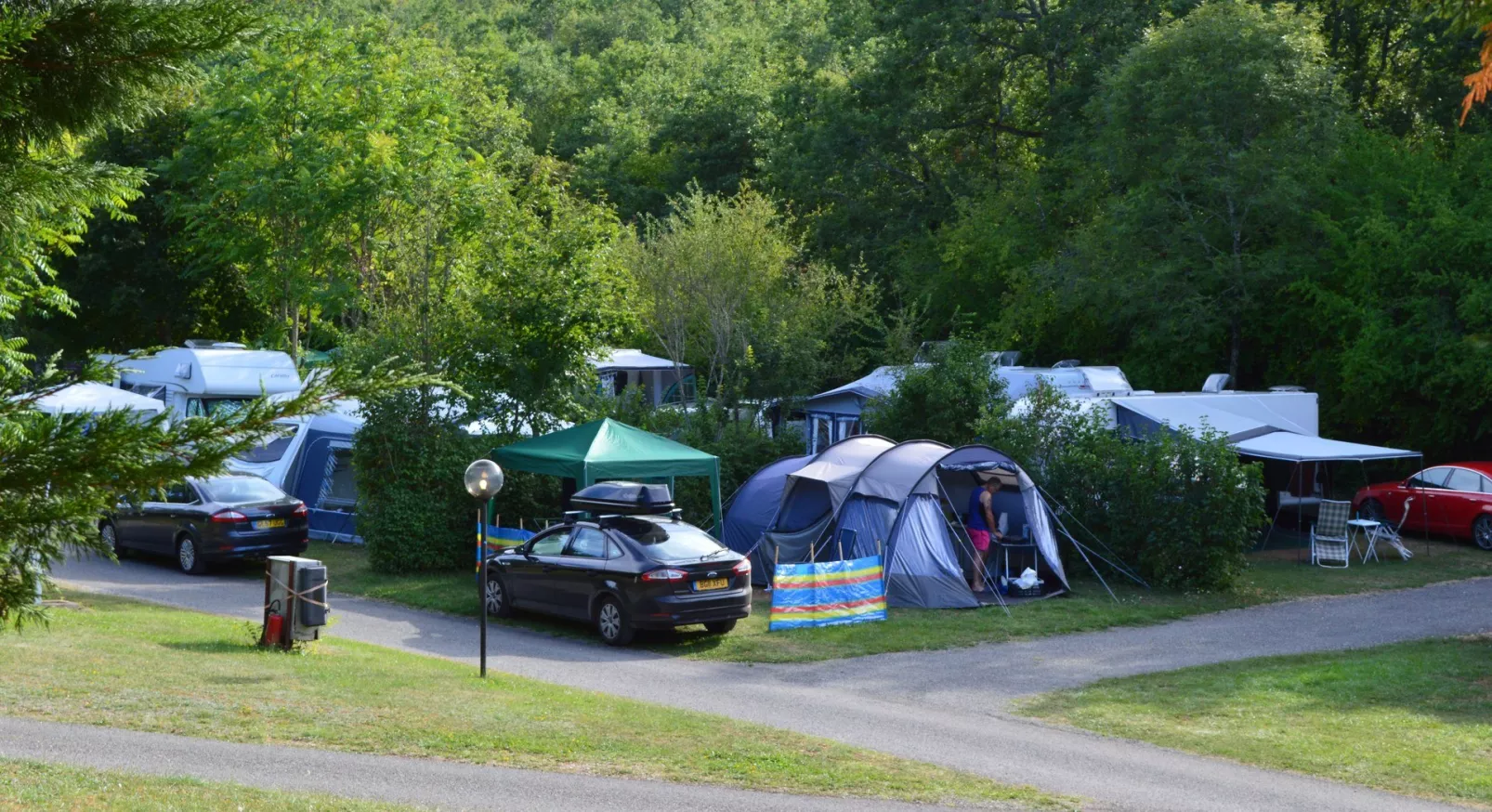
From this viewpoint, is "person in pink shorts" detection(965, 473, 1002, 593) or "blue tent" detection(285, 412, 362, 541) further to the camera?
"blue tent" detection(285, 412, 362, 541)

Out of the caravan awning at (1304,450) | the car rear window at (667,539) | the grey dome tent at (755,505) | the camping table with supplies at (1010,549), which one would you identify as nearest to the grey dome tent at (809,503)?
the grey dome tent at (755,505)

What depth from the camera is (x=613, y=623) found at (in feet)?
46.9

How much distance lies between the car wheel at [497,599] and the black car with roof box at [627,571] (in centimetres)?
2

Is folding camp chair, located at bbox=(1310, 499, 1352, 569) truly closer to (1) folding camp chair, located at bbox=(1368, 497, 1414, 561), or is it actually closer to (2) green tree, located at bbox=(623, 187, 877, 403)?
(1) folding camp chair, located at bbox=(1368, 497, 1414, 561)

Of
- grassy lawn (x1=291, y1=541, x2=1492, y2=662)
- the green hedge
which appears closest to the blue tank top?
grassy lawn (x1=291, y1=541, x2=1492, y2=662)

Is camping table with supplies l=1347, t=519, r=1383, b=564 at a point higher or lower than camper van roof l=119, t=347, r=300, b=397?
lower

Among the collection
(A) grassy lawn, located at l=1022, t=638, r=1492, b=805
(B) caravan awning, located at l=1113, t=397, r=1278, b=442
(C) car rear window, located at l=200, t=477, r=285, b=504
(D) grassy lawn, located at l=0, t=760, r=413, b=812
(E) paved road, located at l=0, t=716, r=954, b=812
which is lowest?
(A) grassy lawn, located at l=1022, t=638, r=1492, b=805

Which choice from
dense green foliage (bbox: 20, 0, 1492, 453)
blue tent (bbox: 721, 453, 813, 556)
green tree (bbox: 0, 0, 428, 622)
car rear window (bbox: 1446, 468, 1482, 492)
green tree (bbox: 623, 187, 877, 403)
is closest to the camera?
green tree (bbox: 0, 0, 428, 622)

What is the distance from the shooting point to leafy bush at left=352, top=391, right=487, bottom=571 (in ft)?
59.4

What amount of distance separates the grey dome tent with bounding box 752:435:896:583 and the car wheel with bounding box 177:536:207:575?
25.1 feet

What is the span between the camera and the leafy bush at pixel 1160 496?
17500 millimetres

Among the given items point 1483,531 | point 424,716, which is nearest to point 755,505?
point 424,716

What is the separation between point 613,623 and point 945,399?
8183 millimetres

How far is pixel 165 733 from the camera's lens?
8867 millimetres
